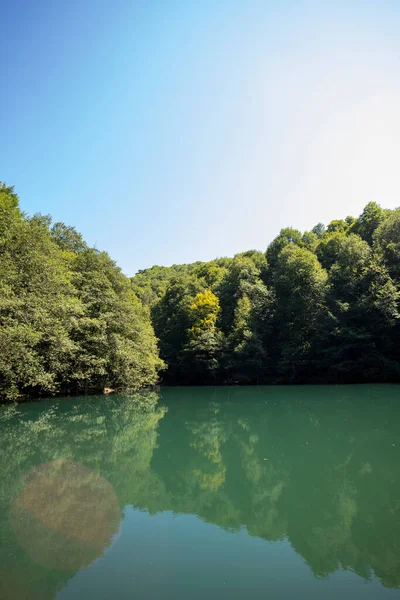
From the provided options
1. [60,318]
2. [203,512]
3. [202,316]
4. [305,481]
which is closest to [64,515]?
[203,512]

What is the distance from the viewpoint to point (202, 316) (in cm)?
3959

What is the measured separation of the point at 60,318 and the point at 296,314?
2227 centimetres

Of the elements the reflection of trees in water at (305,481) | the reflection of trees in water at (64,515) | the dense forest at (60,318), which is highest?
the dense forest at (60,318)

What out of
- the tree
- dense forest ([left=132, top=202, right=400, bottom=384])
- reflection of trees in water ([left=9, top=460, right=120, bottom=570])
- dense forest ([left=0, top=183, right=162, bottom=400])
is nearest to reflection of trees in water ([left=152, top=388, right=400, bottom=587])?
reflection of trees in water ([left=9, top=460, right=120, bottom=570])

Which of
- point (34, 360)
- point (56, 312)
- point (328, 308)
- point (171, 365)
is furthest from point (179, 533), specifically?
point (171, 365)

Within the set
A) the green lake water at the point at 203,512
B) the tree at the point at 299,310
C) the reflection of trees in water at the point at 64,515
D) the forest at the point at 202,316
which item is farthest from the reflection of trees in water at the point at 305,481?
the tree at the point at 299,310

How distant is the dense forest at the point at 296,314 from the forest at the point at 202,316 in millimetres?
112

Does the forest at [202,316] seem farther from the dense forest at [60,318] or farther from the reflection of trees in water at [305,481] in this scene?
the reflection of trees in water at [305,481]

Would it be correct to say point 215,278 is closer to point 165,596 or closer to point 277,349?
point 277,349

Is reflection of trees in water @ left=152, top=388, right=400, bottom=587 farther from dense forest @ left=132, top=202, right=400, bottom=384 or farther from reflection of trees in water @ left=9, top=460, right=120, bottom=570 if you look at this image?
dense forest @ left=132, top=202, right=400, bottom=384

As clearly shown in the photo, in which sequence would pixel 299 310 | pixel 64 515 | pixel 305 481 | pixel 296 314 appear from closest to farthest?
pixel 64 515
pixel 305 481
pixel 299 310
pixel 296 314

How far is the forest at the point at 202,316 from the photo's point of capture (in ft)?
65.4

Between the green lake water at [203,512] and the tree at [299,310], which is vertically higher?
the tree at [299,310]

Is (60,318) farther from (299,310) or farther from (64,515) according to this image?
(299,310)
